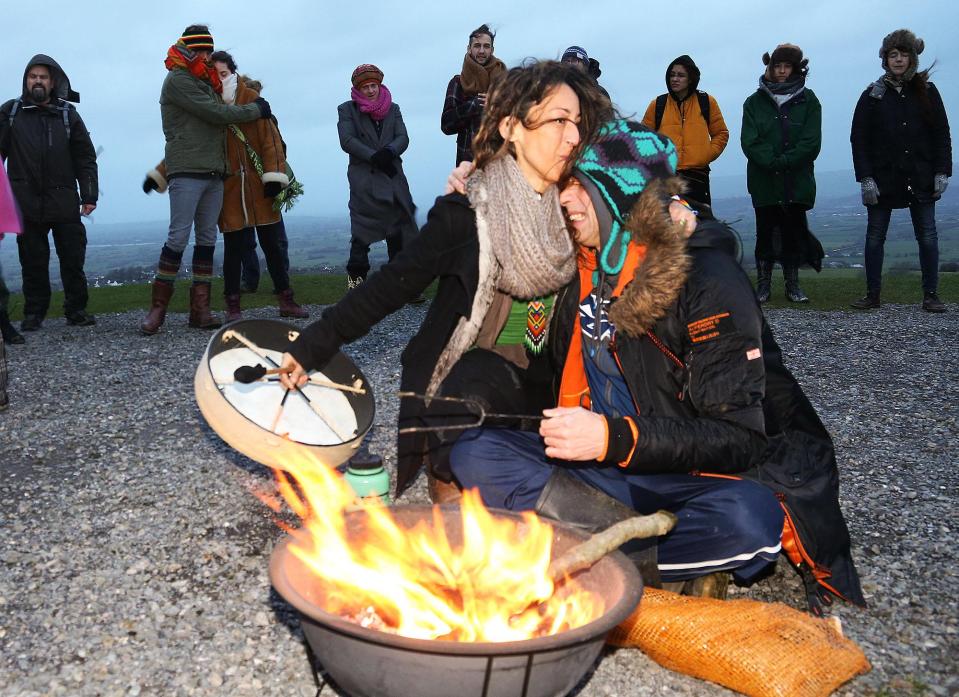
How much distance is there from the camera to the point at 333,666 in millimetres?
2143

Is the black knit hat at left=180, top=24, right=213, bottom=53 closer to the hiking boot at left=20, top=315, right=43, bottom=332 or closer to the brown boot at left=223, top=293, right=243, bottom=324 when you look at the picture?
the brown boot at left=223, top=293, right=243, bottom=324

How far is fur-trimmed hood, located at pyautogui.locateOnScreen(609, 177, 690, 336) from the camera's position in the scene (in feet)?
9.14

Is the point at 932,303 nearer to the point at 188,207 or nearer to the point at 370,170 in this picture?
the point at 370,170

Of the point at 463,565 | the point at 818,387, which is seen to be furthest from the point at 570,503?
the point at 818,387

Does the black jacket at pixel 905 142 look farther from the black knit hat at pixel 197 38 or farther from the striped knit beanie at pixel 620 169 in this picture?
the striped knit beanie at pixel 620 169

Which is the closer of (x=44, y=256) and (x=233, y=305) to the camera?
(x=44, y=256)

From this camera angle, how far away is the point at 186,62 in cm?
771

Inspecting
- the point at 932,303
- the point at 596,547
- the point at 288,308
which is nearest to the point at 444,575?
the point at 596,547

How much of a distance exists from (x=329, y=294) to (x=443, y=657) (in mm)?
9772

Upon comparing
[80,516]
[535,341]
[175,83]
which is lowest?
[80,516]

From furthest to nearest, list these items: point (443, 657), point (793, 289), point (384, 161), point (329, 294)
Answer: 1. point (329, 294)
2. point (793, 289)
3. point (384, 161)
4. point (443, 657)

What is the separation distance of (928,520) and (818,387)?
2.59 metres

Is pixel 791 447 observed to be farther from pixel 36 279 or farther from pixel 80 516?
pixel 36 279

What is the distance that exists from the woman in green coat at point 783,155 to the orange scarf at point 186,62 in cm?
534
